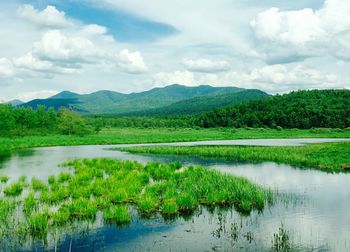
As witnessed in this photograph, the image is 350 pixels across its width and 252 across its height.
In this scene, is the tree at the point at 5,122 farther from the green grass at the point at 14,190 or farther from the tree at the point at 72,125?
the green grass at the point at 14,190

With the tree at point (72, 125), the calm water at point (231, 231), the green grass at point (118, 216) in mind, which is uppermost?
the tree at point (72, 125)

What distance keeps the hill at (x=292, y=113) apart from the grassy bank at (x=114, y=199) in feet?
419

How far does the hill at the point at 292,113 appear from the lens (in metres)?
146

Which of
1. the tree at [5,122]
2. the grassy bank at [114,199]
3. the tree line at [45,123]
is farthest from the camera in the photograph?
the tree line at [45,123]

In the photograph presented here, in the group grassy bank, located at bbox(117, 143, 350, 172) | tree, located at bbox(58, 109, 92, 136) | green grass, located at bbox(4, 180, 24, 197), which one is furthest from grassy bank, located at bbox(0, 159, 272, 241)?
tree, located at bbox(58, 109, 92, 136)

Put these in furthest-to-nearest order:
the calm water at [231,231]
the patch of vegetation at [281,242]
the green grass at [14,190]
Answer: the green grass at [14,190] < the calm water at [231,231] < the patch of vegetation at [281,242]

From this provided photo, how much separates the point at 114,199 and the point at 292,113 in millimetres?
142147

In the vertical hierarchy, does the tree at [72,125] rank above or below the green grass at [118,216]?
above

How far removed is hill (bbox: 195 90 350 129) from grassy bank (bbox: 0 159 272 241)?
127816 millimetres

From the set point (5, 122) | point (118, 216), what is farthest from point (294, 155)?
point (5, 122)

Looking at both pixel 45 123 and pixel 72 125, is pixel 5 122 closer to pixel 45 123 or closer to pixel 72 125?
pixel 72 125

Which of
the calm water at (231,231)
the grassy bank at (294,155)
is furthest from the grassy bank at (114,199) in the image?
the grassy bank at (294,155)

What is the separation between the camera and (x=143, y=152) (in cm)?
5978

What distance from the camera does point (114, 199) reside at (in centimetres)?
2248
